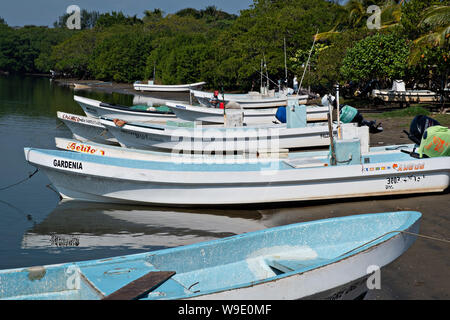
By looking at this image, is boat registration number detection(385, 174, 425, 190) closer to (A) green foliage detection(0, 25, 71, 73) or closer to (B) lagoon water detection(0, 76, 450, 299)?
(B) lagoon water detection(0, 76, 450, 299)

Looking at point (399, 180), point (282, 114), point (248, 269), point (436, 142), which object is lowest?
point (248, 269)

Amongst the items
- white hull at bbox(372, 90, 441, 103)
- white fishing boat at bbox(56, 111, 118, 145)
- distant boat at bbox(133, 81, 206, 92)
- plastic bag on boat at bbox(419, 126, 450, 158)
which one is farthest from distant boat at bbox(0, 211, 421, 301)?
distant boat at bbox(133, 81, 206, 92)

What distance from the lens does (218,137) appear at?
18812mm

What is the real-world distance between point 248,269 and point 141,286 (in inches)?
79.4

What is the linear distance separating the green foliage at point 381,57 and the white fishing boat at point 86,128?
14279mm

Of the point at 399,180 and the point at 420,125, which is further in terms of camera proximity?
the point at 420,125

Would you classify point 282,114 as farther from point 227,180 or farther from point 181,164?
point 227,180

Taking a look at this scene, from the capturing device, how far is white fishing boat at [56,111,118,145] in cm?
2223

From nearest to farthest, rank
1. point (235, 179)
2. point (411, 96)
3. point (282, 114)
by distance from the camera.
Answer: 1. point (235, 179)
2. point (282, 114)
3. point (411, 96)

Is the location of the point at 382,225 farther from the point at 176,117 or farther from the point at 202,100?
the point at 202,100

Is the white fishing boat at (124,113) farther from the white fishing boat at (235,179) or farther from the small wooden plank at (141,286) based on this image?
the small wooden plank at (141,286)

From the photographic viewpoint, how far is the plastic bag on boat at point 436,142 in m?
12.8

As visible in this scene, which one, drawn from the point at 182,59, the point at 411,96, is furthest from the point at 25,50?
the point at 411,96
